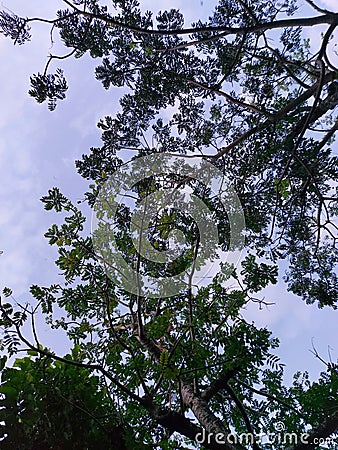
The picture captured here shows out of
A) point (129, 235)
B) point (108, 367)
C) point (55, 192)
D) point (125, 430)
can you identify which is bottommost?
point (125, 430)

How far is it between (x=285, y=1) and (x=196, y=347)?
230 cm

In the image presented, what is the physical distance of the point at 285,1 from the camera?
2693 millimetres

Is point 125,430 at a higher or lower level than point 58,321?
lower

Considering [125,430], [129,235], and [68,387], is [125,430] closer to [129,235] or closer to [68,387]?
[68,387]

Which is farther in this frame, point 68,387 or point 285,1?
point 285,1

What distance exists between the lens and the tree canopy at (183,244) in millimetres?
1437

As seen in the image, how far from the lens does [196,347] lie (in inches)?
62.7

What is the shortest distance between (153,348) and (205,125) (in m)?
1.70

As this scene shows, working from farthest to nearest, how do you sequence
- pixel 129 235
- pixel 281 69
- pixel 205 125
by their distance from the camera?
pixel 205 125 → pixel 281 69 → pixel 129 235

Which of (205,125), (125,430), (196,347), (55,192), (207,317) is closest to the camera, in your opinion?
(125,430)

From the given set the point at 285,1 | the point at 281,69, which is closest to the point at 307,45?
the point at 285,1

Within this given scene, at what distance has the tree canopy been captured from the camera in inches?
56.6

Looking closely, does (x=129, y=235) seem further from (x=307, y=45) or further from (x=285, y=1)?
(x=307, y=45)

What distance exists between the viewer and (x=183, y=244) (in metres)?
2.33
